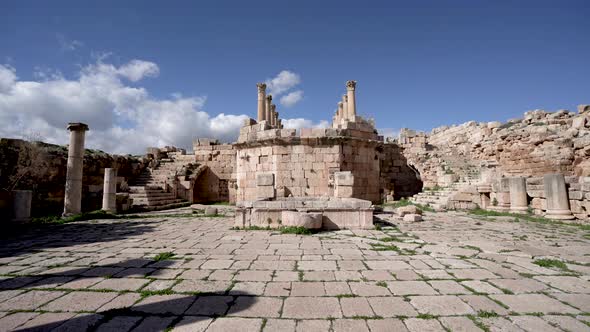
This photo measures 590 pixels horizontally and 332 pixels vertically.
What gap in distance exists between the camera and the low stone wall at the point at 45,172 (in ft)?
34.1

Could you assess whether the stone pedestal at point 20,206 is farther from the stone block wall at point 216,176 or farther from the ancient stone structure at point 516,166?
the ancient stone structure at point 516,166

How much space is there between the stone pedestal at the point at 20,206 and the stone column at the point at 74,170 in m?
1.61

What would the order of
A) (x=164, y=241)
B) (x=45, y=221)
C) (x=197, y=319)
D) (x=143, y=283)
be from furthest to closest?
1. (x=45, y=221)
2. (x=164, y=241)
3. (x=143, y=283)
4. (x=197, y=319)

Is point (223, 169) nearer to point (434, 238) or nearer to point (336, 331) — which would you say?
point (434, 238)

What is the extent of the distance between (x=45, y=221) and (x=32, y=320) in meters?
8.73

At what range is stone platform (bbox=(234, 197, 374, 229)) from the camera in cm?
703

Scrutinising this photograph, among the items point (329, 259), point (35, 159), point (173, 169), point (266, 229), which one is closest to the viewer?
point (329, 259)

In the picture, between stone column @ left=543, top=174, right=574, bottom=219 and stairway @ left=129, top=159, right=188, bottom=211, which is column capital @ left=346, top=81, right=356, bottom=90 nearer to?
stone column @ left=543, top=174, right=574, bottom=219

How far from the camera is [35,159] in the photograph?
10.9m

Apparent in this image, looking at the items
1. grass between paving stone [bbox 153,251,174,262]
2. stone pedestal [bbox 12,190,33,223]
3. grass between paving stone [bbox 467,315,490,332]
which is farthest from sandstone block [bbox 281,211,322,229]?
stone pedestal [bbox 12,190,33,223]

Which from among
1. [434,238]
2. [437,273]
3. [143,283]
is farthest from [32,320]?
[434,238]

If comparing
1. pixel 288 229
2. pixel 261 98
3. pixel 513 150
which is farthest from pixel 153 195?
pixel 513 150

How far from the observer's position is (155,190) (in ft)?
51.8

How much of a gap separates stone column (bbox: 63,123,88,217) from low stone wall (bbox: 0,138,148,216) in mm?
1510
